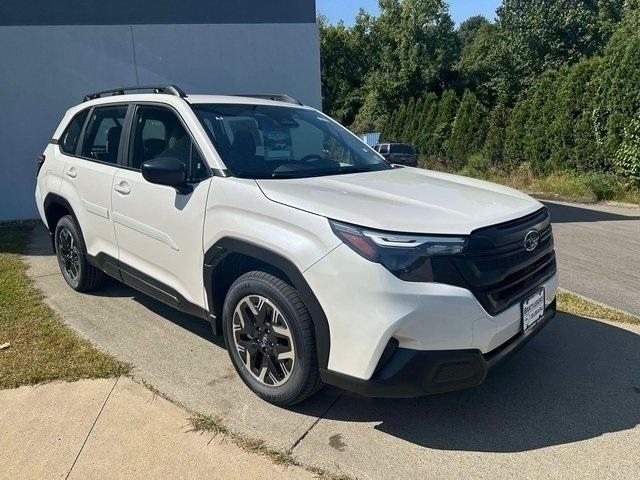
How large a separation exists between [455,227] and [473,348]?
2.00 ft

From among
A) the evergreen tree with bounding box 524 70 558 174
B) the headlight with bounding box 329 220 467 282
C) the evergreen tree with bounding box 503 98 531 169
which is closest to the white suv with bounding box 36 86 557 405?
the headlight with bounding box 329 220 467 282

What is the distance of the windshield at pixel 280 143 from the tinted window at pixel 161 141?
0.18 metres

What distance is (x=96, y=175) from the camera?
4.55 m

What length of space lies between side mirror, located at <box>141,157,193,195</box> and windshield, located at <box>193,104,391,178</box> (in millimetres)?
279

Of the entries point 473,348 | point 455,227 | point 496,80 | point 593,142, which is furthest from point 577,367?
point 496,80

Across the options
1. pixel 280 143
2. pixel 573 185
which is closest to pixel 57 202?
pixel 280 143

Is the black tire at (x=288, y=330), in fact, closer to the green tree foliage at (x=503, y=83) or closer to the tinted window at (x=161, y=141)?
the tinted window at (x=161, y=141)

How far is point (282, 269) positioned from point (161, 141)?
5.75 feet

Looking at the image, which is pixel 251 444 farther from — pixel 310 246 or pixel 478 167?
pixel 478 167

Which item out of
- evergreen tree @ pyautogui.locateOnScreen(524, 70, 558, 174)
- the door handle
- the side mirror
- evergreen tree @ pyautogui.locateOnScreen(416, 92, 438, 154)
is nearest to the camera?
the side mirror

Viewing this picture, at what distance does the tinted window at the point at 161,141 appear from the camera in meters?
3.68

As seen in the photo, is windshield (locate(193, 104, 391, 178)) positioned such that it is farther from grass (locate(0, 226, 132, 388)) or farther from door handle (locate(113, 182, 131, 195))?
grass (locate(0, 226, 132, 388))

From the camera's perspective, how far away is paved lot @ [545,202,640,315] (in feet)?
18.2

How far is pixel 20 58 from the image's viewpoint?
9.08 m
